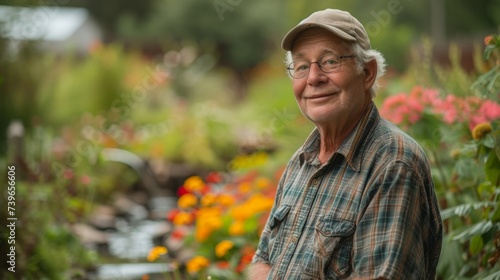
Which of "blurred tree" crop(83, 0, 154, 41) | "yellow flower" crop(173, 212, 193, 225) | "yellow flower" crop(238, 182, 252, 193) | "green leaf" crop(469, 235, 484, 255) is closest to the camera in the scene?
"green leaf" crop(469, 235, 484, 255)

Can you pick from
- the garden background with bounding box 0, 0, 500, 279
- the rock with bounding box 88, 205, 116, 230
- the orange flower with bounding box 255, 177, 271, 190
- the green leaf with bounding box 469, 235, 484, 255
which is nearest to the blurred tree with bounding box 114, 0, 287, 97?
the garden background with bounding box 0, 0, 500, 279

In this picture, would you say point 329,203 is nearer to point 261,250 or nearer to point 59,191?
point 261,250

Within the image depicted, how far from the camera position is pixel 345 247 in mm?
1933

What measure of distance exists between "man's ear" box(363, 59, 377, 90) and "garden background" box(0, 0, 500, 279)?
611 mm

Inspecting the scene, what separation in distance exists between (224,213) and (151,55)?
52.4ft

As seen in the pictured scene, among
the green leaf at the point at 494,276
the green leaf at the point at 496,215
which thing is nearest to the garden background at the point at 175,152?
the green leaf at the point at 496,215

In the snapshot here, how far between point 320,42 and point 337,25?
0.29ft

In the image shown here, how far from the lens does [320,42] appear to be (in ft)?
6.82

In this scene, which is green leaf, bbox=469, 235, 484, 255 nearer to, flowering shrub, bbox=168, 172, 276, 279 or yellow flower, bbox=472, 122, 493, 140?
yellow flower, bbox=472, 122, 493, 140

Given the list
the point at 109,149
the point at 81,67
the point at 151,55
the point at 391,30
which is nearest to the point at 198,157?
the point at 109,149

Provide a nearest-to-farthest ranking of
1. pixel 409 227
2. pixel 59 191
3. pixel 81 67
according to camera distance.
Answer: pixel 409 227, pixel 59 191, pixel 81 67

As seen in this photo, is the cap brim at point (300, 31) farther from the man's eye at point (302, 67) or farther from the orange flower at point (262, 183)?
the orange flower at point (262, 183)

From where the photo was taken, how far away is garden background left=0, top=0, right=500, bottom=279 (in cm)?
334

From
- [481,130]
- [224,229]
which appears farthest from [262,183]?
[481,130]
